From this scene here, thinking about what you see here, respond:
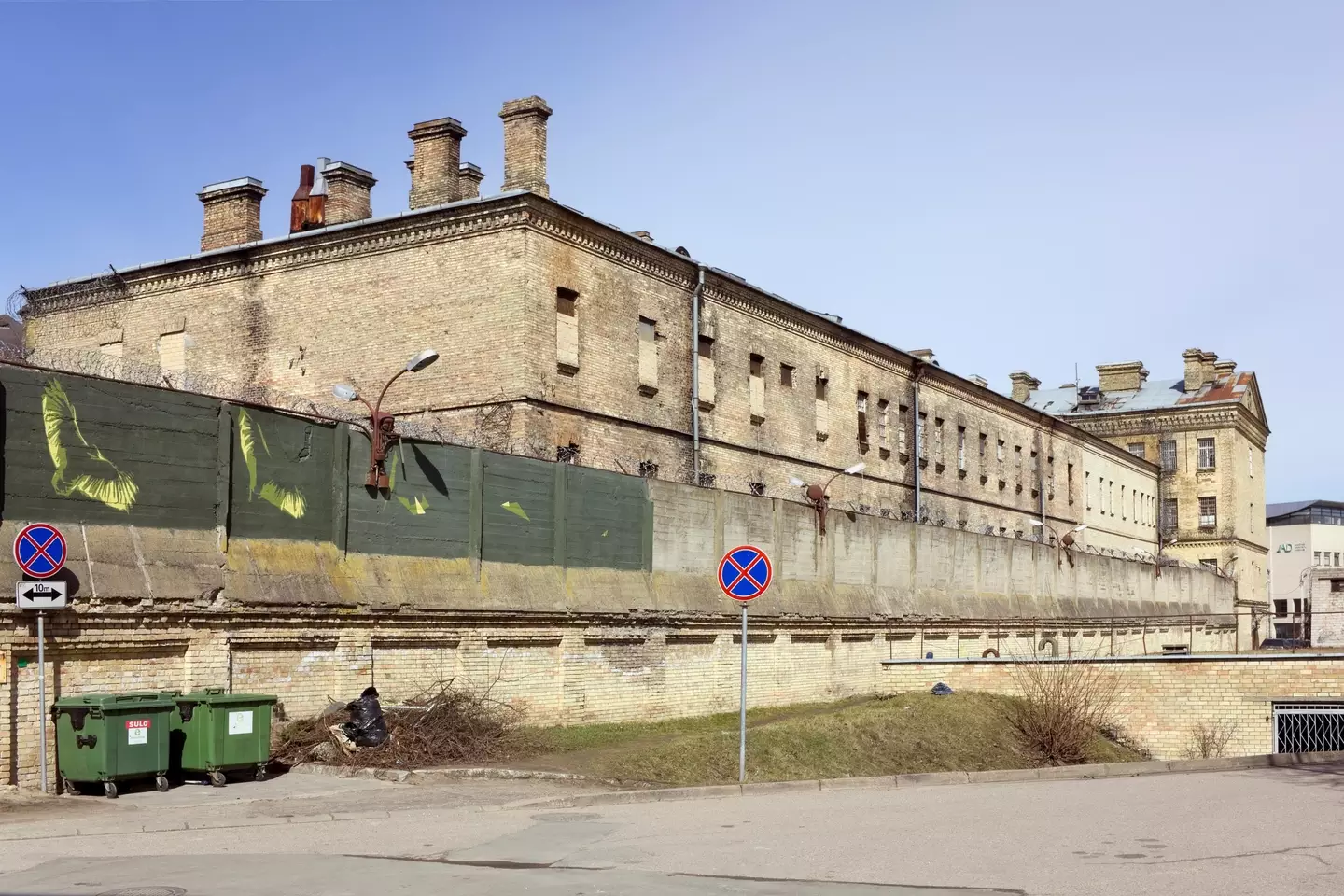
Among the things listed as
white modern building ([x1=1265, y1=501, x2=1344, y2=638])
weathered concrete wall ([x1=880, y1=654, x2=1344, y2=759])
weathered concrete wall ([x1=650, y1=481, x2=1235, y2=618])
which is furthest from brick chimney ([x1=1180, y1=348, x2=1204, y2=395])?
weathered concrete wall ([x1=880, y1=654, x2=1344, y2=759])

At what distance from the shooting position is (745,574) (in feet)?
56.4

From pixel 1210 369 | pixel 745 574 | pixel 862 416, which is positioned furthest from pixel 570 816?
pixel 1210 369

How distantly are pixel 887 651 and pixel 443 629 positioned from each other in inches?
617

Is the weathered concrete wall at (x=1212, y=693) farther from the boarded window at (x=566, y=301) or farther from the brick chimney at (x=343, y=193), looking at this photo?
the brick chimney at (x=343, y=193)

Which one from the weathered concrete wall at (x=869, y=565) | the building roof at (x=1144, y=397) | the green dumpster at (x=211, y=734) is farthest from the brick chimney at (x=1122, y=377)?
the green dumpster at (x=211, y=734)

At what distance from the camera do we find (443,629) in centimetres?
2025

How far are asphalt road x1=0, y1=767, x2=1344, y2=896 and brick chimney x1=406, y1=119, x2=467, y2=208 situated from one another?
19.7 m

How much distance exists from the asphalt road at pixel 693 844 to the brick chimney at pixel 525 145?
18587 millimetres

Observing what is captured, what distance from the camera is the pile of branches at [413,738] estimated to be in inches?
657

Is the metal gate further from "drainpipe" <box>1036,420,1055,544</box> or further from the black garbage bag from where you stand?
"drainpipe" <box>1036,420,1055,544</box>

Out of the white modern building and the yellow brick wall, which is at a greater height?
the yellow brick wall

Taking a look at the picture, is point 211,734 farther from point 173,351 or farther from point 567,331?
point 173,351

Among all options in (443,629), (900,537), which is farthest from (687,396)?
(443,629)

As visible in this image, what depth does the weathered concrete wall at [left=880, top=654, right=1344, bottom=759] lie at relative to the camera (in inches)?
1088
